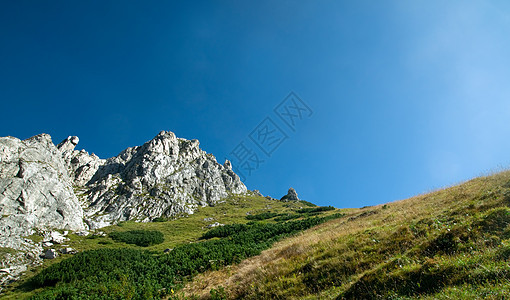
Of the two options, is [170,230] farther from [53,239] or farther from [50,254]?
[50,254]

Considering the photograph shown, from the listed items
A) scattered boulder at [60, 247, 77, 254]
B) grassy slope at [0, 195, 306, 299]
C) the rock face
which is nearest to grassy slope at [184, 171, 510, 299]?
grassy slope at [0, 195, 306, 299]

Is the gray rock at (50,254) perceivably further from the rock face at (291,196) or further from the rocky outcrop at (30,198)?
the rock face at (291,196)

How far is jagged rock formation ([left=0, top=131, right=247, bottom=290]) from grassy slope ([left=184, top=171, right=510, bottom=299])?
121 ft

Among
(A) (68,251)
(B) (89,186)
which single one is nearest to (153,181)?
(B) (89,186)

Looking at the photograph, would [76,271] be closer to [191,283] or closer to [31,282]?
[31,282]

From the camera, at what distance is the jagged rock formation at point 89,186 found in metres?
47.8

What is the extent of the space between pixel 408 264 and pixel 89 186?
5496 inches

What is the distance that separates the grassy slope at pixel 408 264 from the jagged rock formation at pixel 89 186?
36.9 metres

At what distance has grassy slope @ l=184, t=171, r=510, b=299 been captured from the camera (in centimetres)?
658

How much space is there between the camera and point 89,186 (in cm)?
11075

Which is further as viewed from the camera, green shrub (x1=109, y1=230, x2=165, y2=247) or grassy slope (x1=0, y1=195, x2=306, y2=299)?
green shrub (x1=109, y1=230, x2=165, y2=247)

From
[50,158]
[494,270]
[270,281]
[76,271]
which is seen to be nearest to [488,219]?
[494,270]

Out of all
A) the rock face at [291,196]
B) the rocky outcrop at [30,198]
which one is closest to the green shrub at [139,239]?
the rocky outcrop at [30,198]

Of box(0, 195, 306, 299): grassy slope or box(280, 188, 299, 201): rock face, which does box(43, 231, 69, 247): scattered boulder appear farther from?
box(280, 188, 299, 201): rock face
